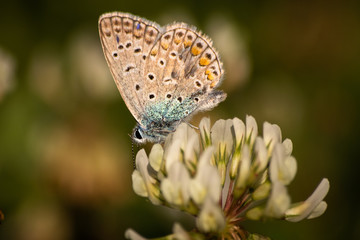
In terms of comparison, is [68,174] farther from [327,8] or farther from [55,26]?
[327,8]

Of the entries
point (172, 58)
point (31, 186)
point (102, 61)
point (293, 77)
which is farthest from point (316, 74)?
point (31, 186)

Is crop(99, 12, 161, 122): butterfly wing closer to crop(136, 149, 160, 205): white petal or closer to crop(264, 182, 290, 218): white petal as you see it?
crop(136, 149, 160, 205): white petal

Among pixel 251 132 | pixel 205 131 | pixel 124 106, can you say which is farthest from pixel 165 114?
pixel 124 106

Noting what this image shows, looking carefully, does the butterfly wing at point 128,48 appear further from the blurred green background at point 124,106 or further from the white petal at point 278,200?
the white petal at point 278,200

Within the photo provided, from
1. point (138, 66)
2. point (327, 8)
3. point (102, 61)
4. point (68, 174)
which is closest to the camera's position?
point (138, 66)

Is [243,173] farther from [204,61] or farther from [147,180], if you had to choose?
[204,61]

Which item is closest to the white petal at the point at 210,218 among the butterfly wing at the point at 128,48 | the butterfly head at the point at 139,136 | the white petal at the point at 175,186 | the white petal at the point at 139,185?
the white petal at the point at 175,186
